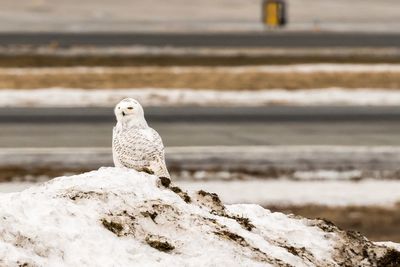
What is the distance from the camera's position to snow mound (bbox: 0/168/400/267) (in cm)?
395

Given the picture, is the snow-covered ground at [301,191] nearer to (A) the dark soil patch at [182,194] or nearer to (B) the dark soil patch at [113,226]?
(A) the dark soil patch at [182,194]

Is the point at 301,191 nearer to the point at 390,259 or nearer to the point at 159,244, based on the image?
the point at 390,259

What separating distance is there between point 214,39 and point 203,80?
11.3 meters

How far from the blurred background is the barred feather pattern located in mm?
6381

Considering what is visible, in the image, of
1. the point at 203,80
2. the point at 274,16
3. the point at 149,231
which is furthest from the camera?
the point at 274,16

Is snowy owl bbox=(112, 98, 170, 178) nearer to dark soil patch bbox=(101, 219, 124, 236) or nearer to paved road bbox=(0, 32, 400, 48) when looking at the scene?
dark soil patch bbox=(101, 219, 124, 236)

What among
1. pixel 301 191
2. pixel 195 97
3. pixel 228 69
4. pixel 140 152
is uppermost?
pixel 140 152

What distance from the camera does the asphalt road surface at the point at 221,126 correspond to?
722 inches

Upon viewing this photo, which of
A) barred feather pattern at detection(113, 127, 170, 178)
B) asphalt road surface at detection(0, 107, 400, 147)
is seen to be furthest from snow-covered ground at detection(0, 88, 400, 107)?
barred feather pattern at detection(113, 127, 170, 178)

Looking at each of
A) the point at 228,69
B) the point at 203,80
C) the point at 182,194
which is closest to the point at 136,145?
the point at 182,194

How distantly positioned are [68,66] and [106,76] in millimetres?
2696

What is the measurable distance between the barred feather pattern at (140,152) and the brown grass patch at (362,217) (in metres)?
6.21

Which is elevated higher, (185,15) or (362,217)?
(362,217)

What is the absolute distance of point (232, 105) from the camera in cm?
2405
